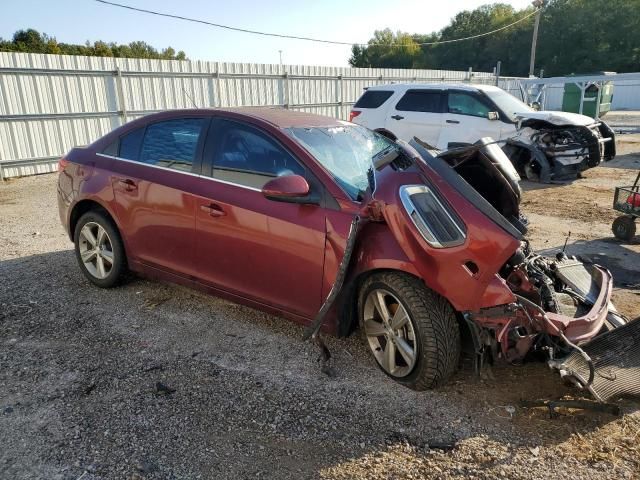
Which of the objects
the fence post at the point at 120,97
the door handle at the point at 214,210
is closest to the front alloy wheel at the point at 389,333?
the door handle at the point at 214,210

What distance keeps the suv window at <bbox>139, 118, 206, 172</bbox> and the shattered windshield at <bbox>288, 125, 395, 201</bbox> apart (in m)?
0.89

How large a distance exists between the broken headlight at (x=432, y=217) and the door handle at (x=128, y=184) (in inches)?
99.4

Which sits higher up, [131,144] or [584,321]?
[131,144]

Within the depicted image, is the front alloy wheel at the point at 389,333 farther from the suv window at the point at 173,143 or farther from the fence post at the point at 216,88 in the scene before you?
the fence post at the point at 216,88

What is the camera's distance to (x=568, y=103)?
22.7 m

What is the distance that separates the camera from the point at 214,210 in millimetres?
3941

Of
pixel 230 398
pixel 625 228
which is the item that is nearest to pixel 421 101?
pixel 625 228

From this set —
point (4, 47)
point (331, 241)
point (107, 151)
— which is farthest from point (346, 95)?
point (4, 47)

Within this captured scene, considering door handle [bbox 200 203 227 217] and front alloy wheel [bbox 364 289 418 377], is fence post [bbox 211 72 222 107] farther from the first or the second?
front alloy wheel [bbox 364 289 418 377]

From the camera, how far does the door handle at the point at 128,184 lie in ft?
14.8

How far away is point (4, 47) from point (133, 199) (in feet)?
110

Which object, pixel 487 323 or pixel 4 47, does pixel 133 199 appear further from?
pixel 4 47

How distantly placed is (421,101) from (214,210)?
26.8ft

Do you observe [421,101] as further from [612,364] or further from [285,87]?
[612,364]
